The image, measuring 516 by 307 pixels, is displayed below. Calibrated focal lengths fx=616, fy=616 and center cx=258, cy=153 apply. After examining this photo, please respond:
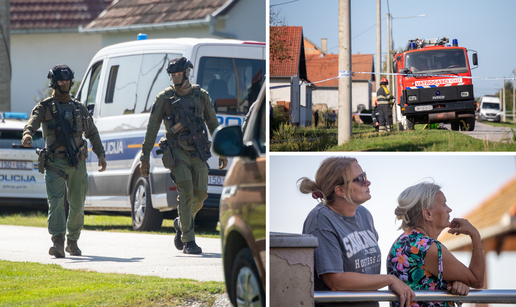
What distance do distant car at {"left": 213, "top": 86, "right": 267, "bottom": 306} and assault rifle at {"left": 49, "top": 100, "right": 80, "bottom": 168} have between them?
237 centimetres

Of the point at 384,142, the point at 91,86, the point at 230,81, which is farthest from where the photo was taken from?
the point at 91,86

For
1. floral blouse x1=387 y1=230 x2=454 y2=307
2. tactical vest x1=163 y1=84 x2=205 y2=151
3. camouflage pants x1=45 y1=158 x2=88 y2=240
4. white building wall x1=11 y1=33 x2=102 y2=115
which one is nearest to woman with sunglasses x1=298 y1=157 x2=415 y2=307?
floral blouse x1=387 y1=230 x2=454 y2=307

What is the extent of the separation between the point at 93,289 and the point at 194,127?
1734 mm

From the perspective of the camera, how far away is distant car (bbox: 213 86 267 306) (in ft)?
9.87

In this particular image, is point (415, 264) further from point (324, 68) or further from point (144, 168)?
point (144, 168)

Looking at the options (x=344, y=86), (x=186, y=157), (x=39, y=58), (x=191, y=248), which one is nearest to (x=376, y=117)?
(x=344, y=86)

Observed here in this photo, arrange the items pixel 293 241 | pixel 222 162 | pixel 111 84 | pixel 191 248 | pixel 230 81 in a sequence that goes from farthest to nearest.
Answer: pixel 111 84 < pixel 230 81 < pixel 222 162 < pixel 191 248 < pixel 293 241

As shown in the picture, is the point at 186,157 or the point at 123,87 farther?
the point at 123,87

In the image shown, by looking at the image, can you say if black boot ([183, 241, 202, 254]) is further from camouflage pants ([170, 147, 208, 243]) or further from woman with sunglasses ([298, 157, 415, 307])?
woman with sunglasses ([298, 157, 415, 307])

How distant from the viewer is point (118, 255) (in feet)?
17.3

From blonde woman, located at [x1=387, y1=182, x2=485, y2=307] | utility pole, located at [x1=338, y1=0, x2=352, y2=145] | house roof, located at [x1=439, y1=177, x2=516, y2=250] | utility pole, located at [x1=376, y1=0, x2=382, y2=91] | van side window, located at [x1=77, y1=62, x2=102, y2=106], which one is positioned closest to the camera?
house roof, located at [x1=439, y1=177, x2=516, y2=250]

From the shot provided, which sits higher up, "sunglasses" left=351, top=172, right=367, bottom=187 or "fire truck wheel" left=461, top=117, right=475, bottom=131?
"fire truck wheel" left=461, top=117, right=475, bottom=131

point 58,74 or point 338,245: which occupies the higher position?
point 58,74

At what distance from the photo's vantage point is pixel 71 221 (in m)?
5.42
